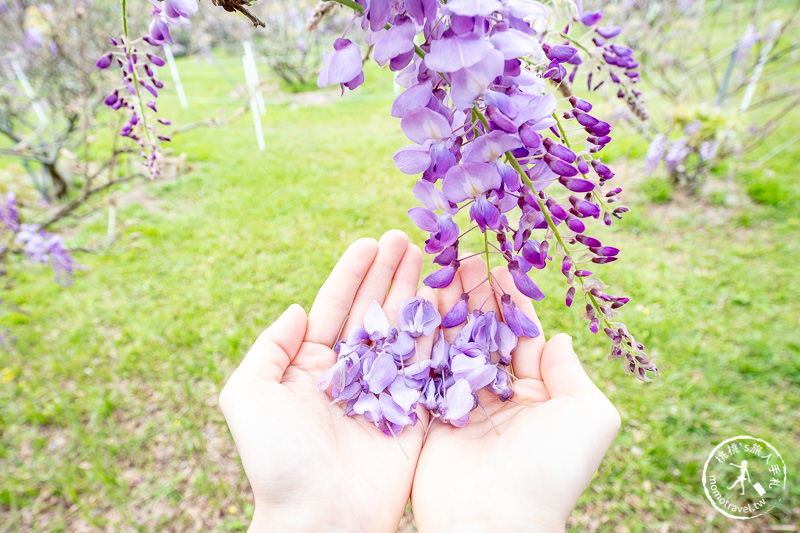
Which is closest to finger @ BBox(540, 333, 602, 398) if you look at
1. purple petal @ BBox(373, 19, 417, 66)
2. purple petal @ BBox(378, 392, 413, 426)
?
purple petal @ BBox(378, 392, 413, 426)

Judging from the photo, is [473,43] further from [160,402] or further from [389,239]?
[160,402]

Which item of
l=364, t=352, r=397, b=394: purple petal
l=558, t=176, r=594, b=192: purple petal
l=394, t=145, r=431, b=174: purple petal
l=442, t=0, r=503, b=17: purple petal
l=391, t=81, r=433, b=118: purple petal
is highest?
Result: l=442, t=0, r=503, b=17: purple petal

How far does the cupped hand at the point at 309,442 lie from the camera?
104 cm

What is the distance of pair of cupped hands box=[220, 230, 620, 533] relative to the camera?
1.00m

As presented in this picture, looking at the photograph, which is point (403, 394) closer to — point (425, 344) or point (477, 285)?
point (425, 344)

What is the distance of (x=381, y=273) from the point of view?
1.42 meters

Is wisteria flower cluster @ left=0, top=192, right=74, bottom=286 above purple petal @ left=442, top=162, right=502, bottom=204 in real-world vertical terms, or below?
below

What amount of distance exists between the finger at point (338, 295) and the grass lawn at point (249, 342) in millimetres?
1280

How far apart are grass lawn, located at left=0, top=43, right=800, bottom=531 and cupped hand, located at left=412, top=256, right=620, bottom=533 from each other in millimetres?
1232

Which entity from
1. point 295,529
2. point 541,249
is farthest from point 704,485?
point 541,249

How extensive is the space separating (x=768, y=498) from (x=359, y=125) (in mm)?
5440

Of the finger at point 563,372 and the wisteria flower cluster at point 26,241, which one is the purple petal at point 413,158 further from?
the wisteria flower cluster at point 26,241

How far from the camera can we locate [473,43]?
0.49 meters

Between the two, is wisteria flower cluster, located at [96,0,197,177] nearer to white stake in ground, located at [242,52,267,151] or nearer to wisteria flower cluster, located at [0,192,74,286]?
wisteria flower cluster, located at [0,192,74,286]
